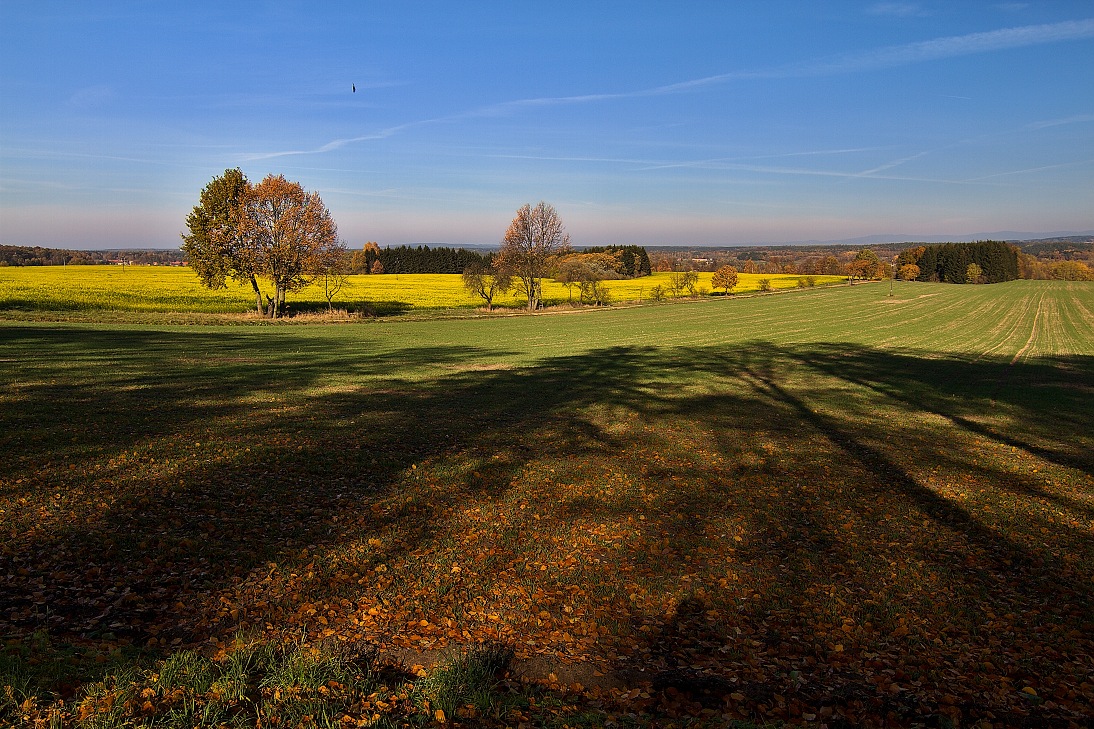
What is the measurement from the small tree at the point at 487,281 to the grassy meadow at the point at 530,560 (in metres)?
45.0

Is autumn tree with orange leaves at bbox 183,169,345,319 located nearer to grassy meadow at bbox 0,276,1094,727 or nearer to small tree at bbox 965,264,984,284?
grassy meadow at bbox 0,276,1094,727

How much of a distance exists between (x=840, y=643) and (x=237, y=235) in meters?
52.8

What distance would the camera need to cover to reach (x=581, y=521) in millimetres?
8906

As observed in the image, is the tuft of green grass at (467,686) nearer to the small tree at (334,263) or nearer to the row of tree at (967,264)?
the small tree at (334,263)

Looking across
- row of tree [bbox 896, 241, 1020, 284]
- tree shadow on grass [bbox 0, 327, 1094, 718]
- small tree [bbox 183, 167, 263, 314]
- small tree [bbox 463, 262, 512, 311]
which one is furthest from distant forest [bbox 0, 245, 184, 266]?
row of tree [bbox 896, 241, 1020, 284]

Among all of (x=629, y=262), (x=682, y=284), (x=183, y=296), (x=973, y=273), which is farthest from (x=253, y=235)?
(x=973, y=273)

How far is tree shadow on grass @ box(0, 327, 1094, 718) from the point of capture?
5996 millimetres

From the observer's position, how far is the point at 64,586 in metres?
6.31

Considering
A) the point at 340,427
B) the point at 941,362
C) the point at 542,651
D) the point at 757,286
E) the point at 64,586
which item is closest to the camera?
the point at 542,651


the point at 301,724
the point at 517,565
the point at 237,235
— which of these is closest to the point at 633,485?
the point at 517,565

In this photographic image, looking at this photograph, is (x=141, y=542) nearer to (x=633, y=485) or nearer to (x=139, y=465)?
(x=139, y=465)

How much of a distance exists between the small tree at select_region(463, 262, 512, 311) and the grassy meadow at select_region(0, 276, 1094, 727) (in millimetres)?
45024

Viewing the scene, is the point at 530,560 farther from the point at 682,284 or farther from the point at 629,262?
the point at 629,262

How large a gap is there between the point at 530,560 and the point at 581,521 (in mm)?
1483
